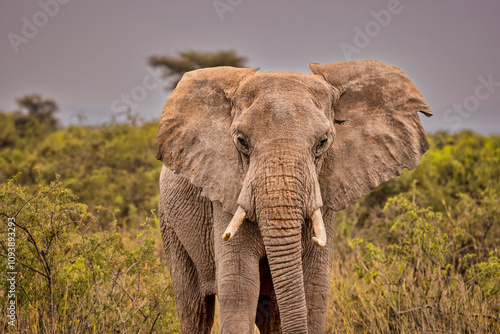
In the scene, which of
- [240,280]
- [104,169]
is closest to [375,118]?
[240,280]

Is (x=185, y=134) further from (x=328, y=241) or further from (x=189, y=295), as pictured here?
(x=189, y=295)

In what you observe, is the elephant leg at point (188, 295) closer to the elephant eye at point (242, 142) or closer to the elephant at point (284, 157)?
the elephant at point (284, 157)

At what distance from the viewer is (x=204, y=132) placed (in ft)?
13.5

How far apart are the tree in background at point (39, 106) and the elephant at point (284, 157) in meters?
25.0

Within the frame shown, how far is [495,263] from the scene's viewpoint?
5.48 meters

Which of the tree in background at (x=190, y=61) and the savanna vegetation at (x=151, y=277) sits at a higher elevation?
the tree in background at (x=190, y=61)

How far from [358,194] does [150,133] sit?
35.7 ft

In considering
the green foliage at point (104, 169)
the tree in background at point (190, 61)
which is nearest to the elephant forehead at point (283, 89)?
the green foliage at point (104, 169)

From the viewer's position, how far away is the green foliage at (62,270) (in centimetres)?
474

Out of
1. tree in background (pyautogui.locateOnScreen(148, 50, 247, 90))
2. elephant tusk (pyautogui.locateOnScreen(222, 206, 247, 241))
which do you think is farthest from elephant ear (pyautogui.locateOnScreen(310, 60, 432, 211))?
tree in background (pyautogui.locateOnScreen(148, 50, 247, 90))

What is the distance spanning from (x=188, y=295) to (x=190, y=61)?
19510mm

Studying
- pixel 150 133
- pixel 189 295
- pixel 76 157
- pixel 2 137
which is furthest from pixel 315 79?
pixel 2 137

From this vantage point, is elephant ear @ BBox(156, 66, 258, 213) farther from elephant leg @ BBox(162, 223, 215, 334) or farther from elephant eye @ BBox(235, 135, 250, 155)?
elephant leg @ BBox(162, 223, 215, 334)
